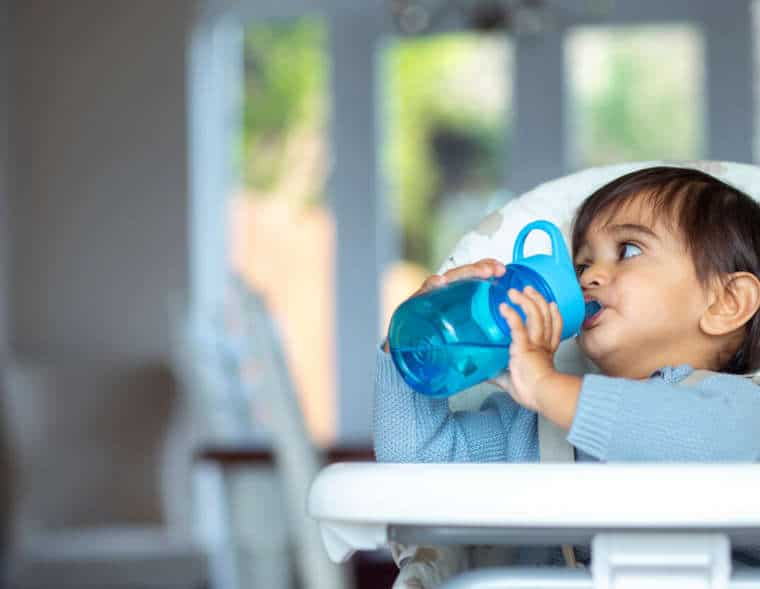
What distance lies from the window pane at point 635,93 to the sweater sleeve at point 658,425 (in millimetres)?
3903

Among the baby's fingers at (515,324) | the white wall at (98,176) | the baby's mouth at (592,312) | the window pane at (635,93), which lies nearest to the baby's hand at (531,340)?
the baby's fingers at (515,324)

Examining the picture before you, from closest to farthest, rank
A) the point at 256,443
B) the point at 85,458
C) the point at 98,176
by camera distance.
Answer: the point at 256,443 < the point at 85,458 < the point at 98,176

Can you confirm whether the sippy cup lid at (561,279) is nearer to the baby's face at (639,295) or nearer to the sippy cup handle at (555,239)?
the sippy cup handle at (555,239)

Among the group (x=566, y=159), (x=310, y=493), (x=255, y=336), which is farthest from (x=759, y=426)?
(x=566, y=159)

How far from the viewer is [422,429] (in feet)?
4.03

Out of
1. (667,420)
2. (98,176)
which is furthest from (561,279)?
(98,176)

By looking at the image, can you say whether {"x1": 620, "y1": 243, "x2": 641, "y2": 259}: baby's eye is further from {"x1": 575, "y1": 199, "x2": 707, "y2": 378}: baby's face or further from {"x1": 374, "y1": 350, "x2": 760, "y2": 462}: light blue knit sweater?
{"x1": 374, "y1": 350, "x2": 760, "y2": 462}: light blue knit sweater

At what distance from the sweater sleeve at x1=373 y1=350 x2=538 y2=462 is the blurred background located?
3419 millimetres

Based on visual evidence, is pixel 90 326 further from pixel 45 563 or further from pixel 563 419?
pixel 563 419

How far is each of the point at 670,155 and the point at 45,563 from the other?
2681 mm

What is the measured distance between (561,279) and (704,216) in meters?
0.24

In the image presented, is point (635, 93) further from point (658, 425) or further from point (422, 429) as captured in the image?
point (658, 425)

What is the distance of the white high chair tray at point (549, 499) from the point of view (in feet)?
2.74

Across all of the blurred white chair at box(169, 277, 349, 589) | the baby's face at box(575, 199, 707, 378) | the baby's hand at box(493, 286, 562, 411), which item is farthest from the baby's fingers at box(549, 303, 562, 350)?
the blurred white chair at box(169, 277, 349, 589)
